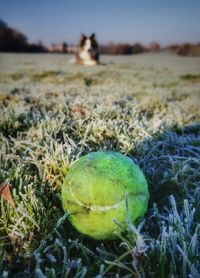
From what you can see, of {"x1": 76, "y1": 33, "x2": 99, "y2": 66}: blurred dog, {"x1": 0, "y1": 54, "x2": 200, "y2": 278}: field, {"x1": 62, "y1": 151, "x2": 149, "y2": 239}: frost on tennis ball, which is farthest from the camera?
{"x1": 76, "y1": 33, "x2": 99, "y2": 66}: blurred dog

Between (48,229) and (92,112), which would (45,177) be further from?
(92,112)

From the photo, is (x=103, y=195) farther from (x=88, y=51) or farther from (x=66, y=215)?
(x=88, y=51)

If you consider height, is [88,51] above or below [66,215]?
→ above

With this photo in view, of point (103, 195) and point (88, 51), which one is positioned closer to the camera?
point (103, 195)

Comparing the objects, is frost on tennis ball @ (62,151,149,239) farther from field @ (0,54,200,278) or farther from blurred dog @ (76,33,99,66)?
blurred dog @ (76,33,99,66)

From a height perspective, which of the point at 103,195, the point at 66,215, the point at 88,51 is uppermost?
the point at 88,51

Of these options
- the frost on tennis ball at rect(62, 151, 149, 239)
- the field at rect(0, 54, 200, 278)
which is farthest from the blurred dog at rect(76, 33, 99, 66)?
the frost on tennis ball at rect(62, 151, 149, 239)

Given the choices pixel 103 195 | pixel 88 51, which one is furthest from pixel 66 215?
pixel 88 51
